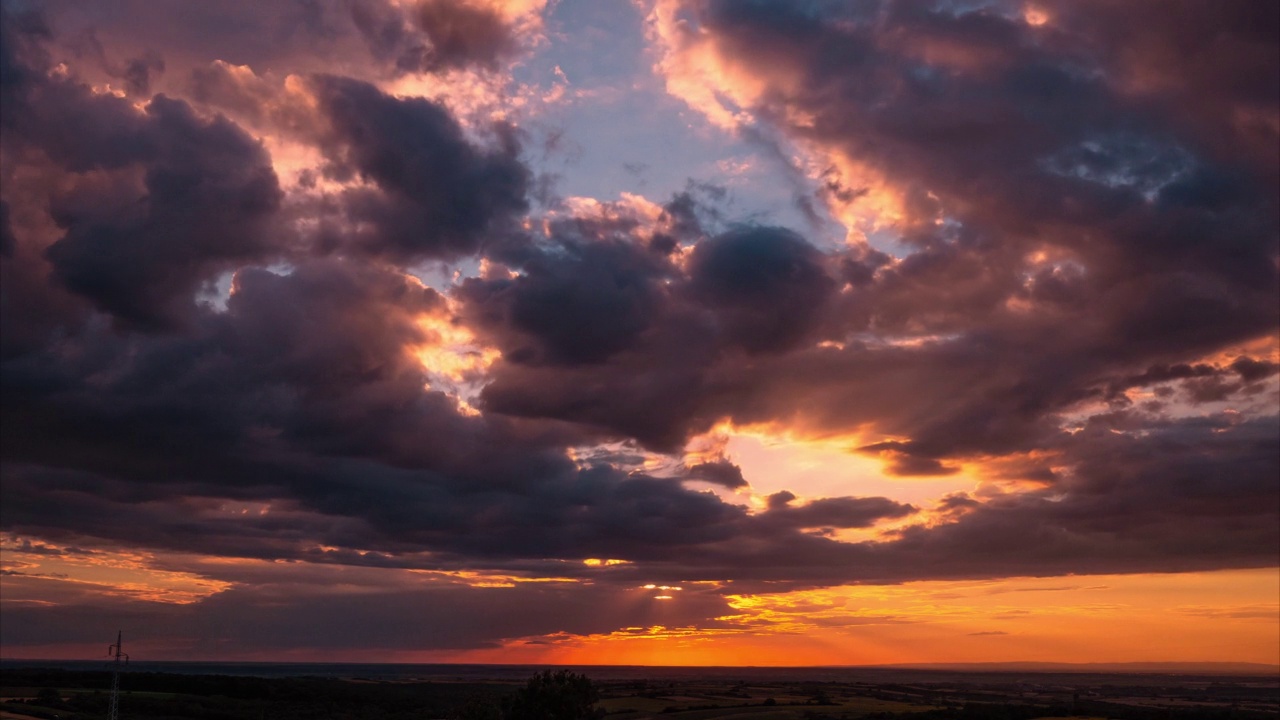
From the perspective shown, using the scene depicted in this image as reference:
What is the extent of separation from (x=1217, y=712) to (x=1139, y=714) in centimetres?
2007

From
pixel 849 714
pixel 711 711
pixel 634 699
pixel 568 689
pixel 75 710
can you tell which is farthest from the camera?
pixel 634 699

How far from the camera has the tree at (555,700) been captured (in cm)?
7150

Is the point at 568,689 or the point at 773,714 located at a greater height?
the point at 568,689

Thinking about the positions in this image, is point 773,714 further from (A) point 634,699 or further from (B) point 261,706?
(B) point 261,706

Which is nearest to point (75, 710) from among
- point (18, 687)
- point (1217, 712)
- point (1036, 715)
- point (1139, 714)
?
point (18, 687)

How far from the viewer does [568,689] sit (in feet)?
237

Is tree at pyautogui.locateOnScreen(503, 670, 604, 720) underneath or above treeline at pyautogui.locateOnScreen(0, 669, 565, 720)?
above

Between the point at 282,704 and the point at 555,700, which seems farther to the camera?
the point at 282,704

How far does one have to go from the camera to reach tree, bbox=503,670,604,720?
71500 mm

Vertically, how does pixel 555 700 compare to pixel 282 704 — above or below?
above

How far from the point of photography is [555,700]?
7175 cm

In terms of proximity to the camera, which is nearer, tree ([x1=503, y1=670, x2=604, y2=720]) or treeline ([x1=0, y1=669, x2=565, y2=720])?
tree ([x1=503, y1=670, x2=604, y2=720])

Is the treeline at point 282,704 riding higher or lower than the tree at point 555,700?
lower

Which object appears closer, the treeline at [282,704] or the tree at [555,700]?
the tree at [555,700]
